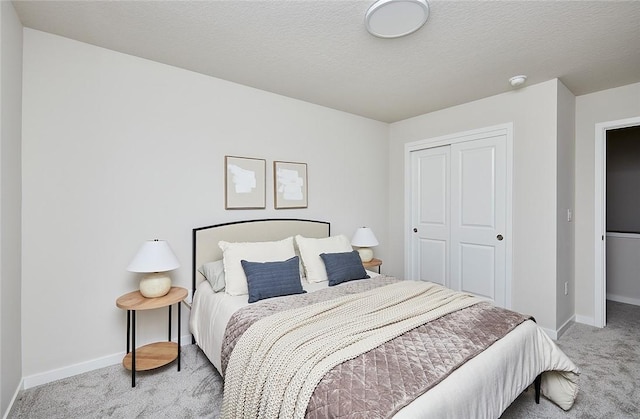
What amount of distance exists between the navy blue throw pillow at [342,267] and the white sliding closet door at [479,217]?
1.45 meters

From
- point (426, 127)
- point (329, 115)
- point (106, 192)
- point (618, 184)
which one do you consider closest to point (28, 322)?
point (106, 192)

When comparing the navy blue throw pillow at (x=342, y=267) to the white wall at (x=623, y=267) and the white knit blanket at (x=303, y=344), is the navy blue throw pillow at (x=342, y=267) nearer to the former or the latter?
the white knit blanket at (x=303, y=344)

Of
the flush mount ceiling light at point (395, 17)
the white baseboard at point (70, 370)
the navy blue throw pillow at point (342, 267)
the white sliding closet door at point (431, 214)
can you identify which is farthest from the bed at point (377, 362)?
the flush mount ceiling light at point (395, 17)

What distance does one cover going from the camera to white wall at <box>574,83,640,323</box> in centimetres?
311

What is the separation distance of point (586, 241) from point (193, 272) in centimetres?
399

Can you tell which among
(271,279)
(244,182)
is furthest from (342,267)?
(244,182)

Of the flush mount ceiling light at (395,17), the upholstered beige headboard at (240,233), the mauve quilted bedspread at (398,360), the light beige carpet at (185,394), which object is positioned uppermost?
the flush mount ceiling light at (395,17)

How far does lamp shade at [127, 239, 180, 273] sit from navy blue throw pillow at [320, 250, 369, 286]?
4.08ft

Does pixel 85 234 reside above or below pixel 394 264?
above

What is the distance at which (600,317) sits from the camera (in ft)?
10.1

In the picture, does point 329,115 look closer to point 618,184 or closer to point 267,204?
point 267,204

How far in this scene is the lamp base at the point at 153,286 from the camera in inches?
86.0

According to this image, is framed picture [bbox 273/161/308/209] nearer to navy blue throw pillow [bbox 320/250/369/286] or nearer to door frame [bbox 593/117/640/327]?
navy blue throw pillow [bbox 320/250/369/286]

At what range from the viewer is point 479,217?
11.2 feet
